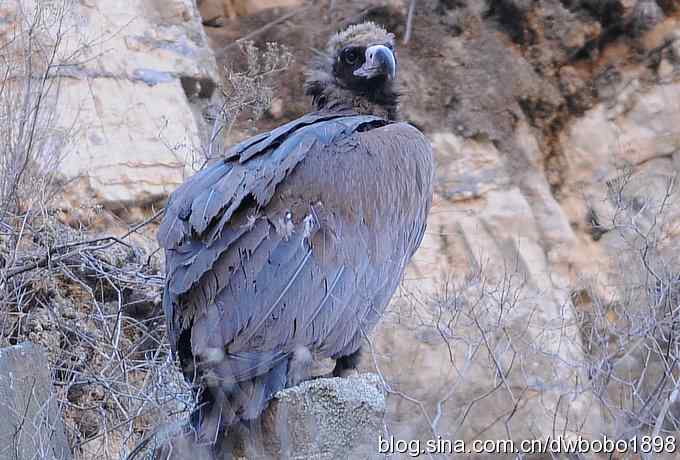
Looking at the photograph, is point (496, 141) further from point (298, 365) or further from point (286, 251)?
point (298, 365)

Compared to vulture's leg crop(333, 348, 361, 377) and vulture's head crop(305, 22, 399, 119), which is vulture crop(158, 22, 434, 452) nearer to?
vulture's leg crop(333, 348, 361, 377)

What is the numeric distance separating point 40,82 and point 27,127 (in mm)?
469

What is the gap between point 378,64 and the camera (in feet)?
20.2

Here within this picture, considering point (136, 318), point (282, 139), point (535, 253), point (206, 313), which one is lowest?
point (535, 253)

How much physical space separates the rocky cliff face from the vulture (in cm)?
272

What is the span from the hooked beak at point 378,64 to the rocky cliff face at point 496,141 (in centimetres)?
241

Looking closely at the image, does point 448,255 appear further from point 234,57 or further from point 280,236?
point 280,236

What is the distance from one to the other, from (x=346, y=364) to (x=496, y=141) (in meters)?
5.36

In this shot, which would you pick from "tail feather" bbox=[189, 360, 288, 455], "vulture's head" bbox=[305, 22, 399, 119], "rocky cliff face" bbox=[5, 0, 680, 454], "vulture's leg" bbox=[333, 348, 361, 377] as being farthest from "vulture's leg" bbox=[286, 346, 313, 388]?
"rocky cliff face" bbox=[5, 0, 680, 454]

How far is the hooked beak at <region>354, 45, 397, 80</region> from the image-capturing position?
6.14 metres

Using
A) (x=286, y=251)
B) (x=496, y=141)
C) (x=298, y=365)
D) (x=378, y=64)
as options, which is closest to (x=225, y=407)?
(x=298, y=365)

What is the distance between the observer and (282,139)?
5434 mm

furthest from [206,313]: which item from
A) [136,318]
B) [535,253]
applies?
[535,253]

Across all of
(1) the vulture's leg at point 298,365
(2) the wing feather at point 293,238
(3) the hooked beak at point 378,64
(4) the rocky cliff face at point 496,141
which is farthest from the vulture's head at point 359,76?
(4) the rocky cliff face at point 496,141
